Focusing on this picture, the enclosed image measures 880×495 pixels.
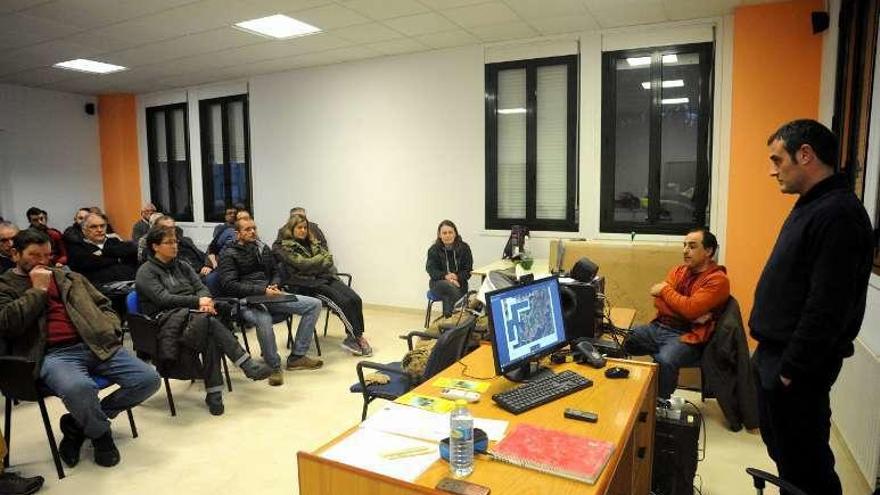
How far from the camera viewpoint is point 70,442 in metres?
3.03

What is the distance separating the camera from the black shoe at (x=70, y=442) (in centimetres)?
301

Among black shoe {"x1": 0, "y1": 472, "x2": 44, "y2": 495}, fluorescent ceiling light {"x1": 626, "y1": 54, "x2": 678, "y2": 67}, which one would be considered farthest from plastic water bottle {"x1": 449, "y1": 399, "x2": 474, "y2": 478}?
fluorescent ceiling light {"x1": 626, "y1": 54, "x2": 678, "y2": 67}

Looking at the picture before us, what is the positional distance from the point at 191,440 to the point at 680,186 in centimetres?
463

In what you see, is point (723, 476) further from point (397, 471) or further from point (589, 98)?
point (589, 98)

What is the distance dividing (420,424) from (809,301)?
4.33ft

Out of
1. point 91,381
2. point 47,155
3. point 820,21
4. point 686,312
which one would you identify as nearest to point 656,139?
point 820,21

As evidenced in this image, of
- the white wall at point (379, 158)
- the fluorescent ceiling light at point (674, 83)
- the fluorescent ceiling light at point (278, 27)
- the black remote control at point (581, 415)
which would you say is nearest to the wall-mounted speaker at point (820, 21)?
the fluorescent ceiling light at point (674, 83)

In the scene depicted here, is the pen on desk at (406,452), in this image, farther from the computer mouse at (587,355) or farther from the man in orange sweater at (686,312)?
the man in orange sweater at (686,312)

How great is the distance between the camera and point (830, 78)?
4.09 meters

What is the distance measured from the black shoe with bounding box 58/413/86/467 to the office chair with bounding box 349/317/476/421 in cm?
159

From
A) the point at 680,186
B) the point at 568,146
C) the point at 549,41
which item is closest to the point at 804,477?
the point at 680,186

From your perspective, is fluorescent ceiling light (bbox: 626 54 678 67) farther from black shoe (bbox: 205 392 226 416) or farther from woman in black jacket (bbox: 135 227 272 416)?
black shoe (bbox: 205 392 226 416)

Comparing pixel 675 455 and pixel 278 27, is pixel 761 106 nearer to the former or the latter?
pixel 675 455

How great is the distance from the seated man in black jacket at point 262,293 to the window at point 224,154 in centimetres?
336
